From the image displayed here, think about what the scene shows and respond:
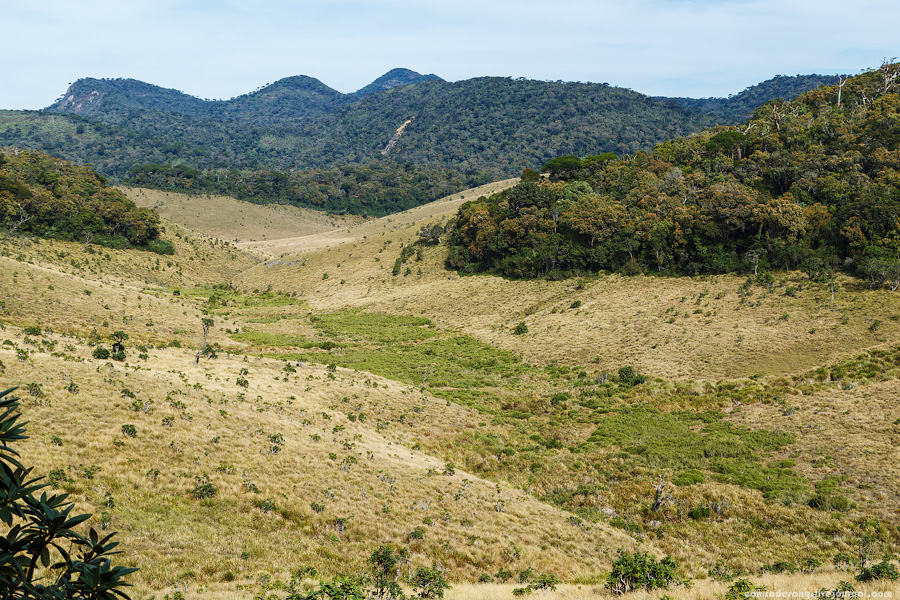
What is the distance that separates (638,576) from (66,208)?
274 feet

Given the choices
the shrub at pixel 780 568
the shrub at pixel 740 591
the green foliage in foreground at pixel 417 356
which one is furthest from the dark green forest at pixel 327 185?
the shrub at pixel 740 591

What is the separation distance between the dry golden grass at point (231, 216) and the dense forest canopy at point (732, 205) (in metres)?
63.6

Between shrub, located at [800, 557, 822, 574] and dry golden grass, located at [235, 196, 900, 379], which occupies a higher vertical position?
dry golden grass, located at [235, 196, 900, 379]

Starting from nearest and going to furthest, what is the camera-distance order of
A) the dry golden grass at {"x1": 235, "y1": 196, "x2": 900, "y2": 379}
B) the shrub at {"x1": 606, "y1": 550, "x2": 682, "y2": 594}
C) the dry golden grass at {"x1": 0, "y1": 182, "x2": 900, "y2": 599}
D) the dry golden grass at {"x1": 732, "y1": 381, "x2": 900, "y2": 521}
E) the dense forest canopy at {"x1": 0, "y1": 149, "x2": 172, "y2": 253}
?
the shrub at {"x1": 606, "y1": 550, "x2": 682, "y2": 594} < the dry golden grass at {"x1": 0, "y1": 182, "x2": 900, "y2": 599} < the dry golden grass at {"x1": 732, "y1": 381, "x2": 900, "y2": 521} < the dry golden grass at {"x1": 235, "y1": 196, "x2": 900, "y2": 379} < the dense forest canopy at {"x1": 0, "y1": 149, "x2": 172, "y2": 253}

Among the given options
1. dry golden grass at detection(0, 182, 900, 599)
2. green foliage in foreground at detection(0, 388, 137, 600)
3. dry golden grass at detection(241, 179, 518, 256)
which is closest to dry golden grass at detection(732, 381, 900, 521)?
dry golden grass at detection(0, 182, 900, 599)

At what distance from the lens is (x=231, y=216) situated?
398 ft

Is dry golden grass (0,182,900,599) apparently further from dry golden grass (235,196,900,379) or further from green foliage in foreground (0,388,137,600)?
green foliage in foreground (0,388,137,600)

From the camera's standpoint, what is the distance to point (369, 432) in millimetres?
25719

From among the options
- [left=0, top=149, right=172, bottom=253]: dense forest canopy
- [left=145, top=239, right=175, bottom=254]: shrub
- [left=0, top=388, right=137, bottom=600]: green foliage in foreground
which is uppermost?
[left=0, top=149, right=172, bottom=253]: dense forest canopy

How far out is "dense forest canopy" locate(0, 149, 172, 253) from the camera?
64312mm

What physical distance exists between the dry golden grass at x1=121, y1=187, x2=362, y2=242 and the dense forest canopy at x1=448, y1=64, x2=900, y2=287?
63583 millimetres

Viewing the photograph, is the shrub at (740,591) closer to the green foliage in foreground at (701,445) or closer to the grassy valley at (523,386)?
the grassy valley at (523,386)

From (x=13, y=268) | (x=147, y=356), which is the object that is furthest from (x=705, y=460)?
(x=13, y=268)

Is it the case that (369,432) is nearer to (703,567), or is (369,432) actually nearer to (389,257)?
(703,567)
